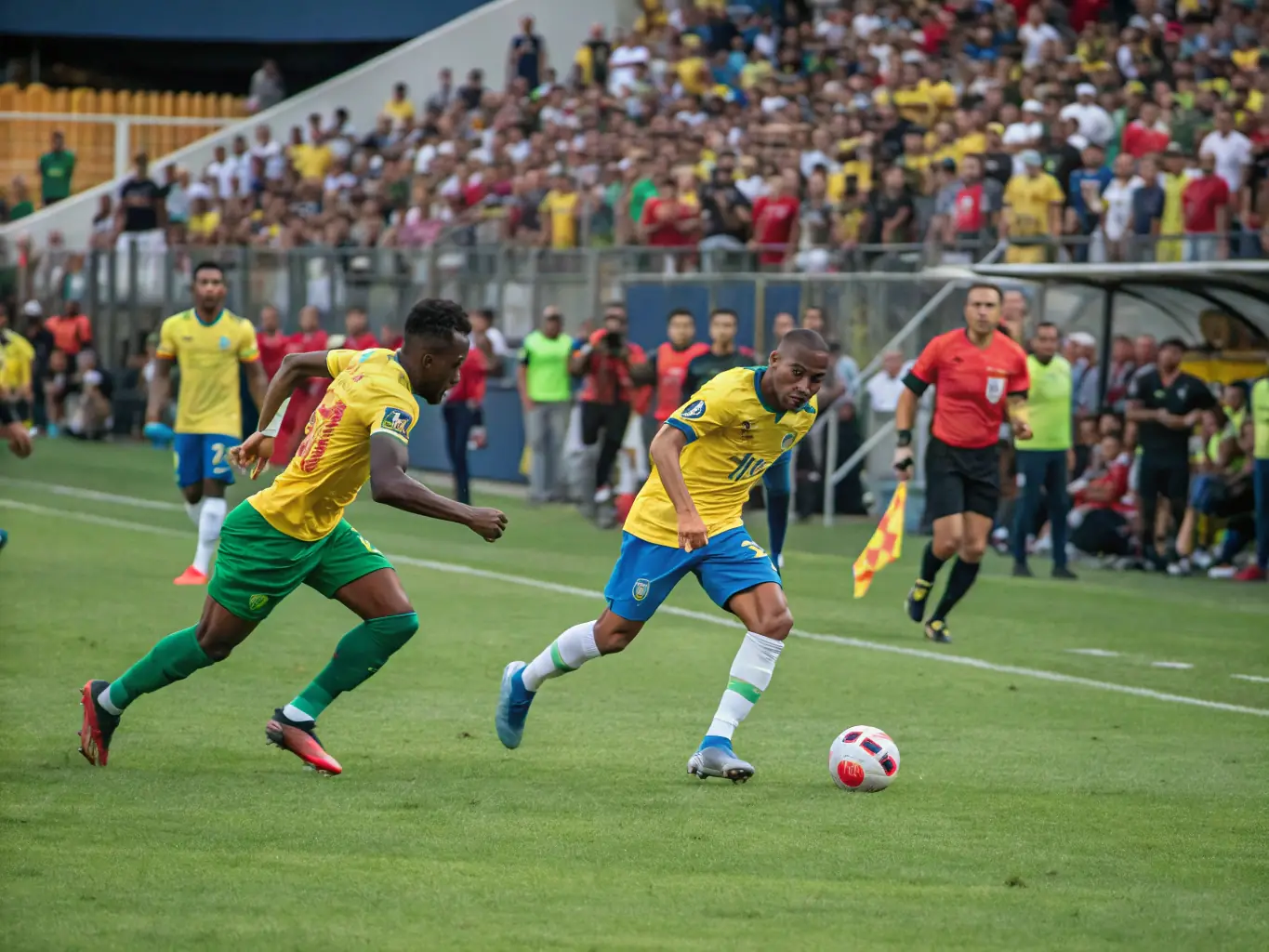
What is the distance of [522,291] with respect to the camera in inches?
948

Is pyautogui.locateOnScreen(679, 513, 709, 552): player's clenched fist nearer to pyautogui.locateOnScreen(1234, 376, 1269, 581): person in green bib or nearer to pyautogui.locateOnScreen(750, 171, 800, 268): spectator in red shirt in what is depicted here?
pyautogui.locateOnScreen(1234, 376, 1269, 581): person in green bib

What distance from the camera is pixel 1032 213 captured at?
19656mm

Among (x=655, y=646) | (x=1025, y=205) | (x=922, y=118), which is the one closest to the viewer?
(x=655, y=646)

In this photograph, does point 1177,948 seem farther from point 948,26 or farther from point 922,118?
point 948,26

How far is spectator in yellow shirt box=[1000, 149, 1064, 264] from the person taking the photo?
1902 centimetres

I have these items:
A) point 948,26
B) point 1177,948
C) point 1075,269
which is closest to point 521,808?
point 1177,948

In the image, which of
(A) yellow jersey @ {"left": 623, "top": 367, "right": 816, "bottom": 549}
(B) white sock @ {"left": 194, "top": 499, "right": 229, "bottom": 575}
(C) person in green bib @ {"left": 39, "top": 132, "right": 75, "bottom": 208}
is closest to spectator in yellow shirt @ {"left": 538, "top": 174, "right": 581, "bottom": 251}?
(B) white sock @ {"left": 194, "top": 499, "right": 229, "bottom": 575}

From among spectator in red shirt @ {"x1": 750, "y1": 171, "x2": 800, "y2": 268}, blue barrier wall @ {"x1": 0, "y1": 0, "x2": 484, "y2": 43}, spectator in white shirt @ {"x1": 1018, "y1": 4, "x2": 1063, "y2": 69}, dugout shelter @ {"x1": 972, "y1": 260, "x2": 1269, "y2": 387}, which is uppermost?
blue barrier wall @ {"x1": 0, "y1": 0, "x2": 484, "y2": 43}

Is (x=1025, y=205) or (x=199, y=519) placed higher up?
(x=1025, y=205)

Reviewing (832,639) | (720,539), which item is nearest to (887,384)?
(832,639)

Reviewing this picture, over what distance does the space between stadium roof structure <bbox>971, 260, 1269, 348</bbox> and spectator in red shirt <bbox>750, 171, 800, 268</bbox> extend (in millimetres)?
3238

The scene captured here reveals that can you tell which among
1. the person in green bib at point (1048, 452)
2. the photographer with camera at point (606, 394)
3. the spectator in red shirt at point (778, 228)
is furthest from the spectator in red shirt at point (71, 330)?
the person in green bib at point (1048, 452)

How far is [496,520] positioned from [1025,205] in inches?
543

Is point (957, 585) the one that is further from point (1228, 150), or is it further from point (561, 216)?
point (561, 216)
